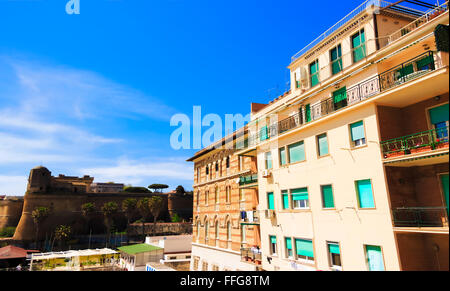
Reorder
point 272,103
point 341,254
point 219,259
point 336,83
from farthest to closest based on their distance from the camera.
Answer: point 219,259 → point 272,103 → point 336,83 → point 341,254

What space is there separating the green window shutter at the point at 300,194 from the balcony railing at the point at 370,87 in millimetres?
3690

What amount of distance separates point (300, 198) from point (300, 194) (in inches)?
8.4

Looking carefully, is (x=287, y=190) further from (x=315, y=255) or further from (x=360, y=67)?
(x=360, y=67)

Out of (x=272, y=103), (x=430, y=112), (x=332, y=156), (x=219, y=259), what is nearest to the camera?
(x=430, y=112)

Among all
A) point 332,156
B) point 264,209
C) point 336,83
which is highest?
point 336,83

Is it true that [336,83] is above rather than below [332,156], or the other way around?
above

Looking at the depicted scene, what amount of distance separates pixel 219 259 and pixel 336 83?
17246mm

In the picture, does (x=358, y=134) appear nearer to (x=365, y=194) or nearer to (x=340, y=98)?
(x=365, y=194)

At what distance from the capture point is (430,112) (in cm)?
1107

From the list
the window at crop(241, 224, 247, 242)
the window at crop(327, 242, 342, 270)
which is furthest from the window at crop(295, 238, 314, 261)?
the window at crop(241, 224, 247, 242)

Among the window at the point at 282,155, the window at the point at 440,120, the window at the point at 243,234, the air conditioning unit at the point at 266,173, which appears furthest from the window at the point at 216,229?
the window at the point at 440,120

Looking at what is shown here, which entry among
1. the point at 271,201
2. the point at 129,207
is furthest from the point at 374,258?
the point at 129,207

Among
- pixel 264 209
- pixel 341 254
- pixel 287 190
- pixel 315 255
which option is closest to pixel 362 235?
pixel 341 254

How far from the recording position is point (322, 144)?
1459 cm
